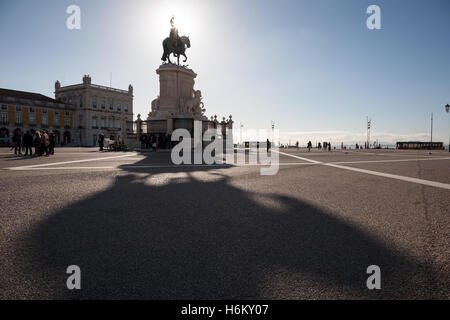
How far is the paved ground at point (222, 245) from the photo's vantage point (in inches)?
66.1

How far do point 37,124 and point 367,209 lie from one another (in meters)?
66.4

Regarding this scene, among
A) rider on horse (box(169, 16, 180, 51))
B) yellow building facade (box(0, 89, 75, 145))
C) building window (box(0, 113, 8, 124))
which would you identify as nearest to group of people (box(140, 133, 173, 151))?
rider on horse (box(169, 16, 180, 51))

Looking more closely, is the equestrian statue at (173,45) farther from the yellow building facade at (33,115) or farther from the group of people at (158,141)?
the yellow building facade at (33,115)

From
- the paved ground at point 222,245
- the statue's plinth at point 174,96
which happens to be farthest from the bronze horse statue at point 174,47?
the paved ground at point 222,245

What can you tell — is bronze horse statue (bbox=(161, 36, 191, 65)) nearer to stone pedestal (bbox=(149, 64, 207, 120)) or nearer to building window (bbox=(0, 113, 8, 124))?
stone pedestal (bbox=(149, 64, 207, 120))

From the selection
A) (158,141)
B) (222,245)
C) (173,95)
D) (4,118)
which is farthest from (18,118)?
(222,245)

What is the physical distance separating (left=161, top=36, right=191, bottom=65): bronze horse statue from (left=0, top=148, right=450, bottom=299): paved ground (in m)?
23.8

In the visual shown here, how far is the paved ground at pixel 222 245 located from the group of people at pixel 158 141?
16.0m

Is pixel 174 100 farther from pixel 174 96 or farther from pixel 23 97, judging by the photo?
pixel 23 97

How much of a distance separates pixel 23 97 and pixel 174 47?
1823 inches

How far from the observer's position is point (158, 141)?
21141 mm

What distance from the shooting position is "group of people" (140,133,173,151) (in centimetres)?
2028

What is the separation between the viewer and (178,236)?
254cm
